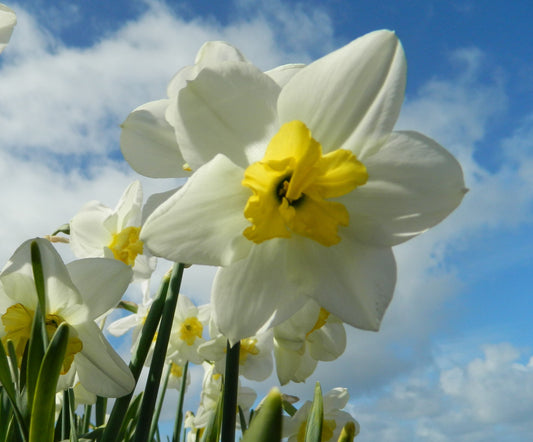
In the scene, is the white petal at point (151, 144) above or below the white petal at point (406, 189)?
above

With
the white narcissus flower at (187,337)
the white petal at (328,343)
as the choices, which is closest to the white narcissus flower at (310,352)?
the white petal at (328,343)

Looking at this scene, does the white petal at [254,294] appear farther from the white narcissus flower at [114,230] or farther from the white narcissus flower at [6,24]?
the white narcissus flower at [114,230]

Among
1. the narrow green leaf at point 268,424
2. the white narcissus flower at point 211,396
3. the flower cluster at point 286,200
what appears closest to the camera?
the narrow green leaf at point 268,424

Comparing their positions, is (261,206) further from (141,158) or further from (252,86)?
(141,158)

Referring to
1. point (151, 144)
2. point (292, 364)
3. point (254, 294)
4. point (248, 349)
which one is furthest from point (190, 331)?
point (254, 294)

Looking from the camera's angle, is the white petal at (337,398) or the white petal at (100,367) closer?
the white petal at (100,367)
